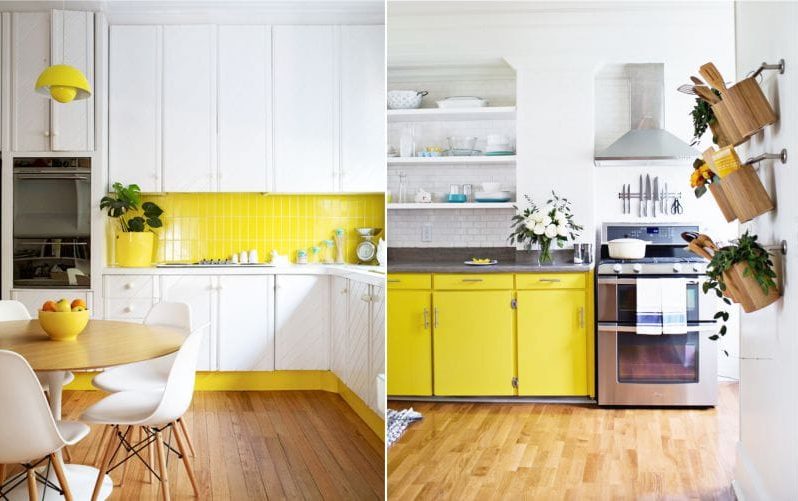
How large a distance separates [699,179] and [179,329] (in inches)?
82.7

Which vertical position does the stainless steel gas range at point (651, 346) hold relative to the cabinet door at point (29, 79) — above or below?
below

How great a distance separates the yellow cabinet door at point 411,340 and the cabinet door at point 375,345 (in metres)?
1.11

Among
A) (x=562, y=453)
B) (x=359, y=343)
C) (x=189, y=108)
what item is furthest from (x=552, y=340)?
(x=189, y=108)

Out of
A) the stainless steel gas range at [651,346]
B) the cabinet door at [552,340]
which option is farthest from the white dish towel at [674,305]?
the cabinet door at [552,340]

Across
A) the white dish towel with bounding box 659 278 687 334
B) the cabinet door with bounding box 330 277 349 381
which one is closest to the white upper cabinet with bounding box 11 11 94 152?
the cabinet door with bounding box 330 277 349 381

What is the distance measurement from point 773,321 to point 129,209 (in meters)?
2.71

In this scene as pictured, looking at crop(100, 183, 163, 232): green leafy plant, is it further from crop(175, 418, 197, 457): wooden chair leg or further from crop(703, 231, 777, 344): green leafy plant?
crop(703, 231, 777, 344): green leafy plant

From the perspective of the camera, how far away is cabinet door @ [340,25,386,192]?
2977 mm

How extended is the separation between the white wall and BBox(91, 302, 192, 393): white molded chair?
6.92 ft

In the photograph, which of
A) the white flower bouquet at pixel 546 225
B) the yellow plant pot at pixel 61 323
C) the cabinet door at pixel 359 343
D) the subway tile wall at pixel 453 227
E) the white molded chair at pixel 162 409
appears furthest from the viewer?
the subway tile wall at pixel 453 227

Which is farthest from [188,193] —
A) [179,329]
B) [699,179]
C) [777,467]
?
[777,467]

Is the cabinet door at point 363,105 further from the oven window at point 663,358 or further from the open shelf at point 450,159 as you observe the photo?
the oven window at point 663,358

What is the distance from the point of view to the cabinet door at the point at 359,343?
282 centimetres

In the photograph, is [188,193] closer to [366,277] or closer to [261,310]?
[261,310]
